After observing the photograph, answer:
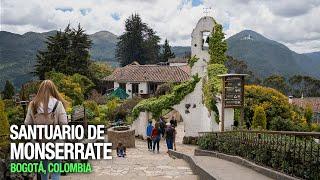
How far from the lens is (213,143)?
15.6 metres

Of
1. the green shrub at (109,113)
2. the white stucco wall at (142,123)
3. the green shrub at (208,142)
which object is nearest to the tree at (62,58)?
the green shrub at (109,113)

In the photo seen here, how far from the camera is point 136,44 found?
80938 millimetres

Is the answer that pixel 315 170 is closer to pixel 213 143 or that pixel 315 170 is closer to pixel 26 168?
pixel 26 168

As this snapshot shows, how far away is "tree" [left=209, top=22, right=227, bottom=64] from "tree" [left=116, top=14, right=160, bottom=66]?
55553mm

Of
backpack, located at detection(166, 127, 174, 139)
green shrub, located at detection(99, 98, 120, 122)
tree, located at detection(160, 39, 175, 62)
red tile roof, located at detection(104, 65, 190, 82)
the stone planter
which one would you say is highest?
tree, located at detection(160, 39, 175, 62)

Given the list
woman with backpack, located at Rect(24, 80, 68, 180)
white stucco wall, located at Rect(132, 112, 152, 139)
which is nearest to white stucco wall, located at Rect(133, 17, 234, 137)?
white stucco wall, located at Rect(132, 112, 152, 139)

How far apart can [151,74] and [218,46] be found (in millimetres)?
31645

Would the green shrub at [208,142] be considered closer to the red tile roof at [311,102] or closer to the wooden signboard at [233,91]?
the wooden signboard at [233,91]

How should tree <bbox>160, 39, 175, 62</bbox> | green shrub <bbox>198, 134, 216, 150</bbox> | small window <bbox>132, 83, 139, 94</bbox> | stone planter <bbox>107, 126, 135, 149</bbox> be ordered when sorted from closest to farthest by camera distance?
green shrub <bbox>198, 134, 216, 150</bbox>, stone planter <bbox>107, 126, 135, 149</bbox>, small window <bbox>132, 83, 139, 94</bbox>, tree <bbox>160, 39, 175, 62</bbox>

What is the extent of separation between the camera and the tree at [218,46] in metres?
25.4

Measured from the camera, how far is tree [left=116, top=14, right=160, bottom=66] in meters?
80.8

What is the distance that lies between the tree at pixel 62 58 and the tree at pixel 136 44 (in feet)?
87.9

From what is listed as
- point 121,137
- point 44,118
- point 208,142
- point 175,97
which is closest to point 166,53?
point 175,97

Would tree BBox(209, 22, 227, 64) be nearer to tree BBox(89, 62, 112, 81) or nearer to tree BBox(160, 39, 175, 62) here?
tree BBox(89, 62, 112, 81)
